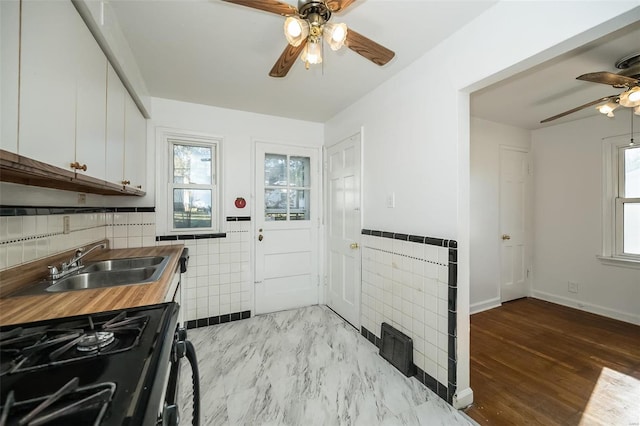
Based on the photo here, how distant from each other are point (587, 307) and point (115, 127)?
5305 mm

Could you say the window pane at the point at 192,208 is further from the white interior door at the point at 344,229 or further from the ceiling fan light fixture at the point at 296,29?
the ceiling fan light fixture at the point at 296,29

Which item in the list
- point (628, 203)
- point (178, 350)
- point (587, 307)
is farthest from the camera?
point (587, 307)

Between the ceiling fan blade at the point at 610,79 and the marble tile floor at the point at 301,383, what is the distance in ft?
7.87

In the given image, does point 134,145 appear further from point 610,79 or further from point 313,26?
point 610,79

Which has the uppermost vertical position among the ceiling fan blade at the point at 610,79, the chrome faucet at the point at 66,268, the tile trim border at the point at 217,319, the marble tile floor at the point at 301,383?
the ceiling fan blade at the point at 610,79

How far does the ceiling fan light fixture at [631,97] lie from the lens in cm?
183

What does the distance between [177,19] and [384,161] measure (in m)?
1.82

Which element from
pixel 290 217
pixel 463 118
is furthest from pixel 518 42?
pixel 290 217

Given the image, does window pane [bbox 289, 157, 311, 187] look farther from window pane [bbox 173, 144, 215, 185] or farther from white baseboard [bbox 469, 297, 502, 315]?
white baseboard [bbox 469, 297, 502, 315]

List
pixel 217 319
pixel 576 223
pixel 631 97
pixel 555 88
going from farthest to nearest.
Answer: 1. pixel 576 223
2. pixel 217 319
3. pixel 555 88
4. pixel 631 97

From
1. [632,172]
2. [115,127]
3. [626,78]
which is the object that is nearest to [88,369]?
[115,127]

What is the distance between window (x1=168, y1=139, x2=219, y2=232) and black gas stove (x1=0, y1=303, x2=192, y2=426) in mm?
2058

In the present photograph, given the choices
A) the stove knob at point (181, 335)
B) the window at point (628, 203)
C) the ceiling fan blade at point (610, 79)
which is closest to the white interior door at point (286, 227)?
the stove knob at point (181, 335)

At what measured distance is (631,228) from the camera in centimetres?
298
